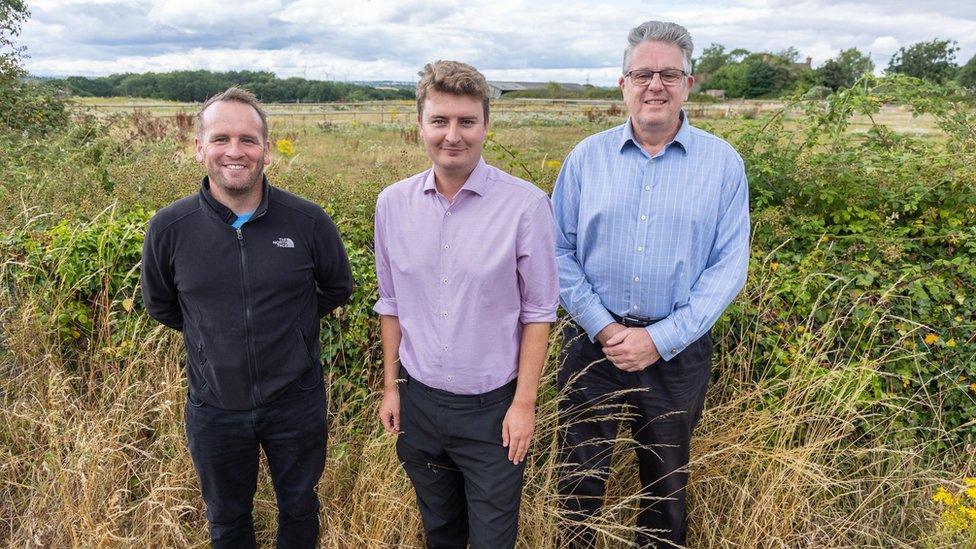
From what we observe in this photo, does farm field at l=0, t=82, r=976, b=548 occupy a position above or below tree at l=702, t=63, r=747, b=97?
below

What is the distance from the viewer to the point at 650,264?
242 cm

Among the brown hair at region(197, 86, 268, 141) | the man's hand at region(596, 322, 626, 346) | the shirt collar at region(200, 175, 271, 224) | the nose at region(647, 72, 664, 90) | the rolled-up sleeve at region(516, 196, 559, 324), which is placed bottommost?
the man's hand at region(596, 322, 626, 346)

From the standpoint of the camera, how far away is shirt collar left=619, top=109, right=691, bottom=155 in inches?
96.1

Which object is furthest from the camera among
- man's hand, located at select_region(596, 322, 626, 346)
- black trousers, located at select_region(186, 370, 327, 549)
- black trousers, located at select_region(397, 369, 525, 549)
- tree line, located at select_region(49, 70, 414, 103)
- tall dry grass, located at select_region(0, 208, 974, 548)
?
tree line, located at select_region(49, 70, 414, 103)

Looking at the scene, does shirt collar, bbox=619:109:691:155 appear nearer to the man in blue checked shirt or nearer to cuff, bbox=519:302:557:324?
the man in blue checked shirt

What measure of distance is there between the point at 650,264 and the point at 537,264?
61cm

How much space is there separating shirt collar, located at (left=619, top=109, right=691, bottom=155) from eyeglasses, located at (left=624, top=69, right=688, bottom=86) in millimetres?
134

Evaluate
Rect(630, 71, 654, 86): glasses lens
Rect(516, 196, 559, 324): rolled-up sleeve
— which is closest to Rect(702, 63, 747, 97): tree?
Rect(630, 71, 654, 86): glasses lens

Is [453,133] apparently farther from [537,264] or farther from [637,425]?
[637,425]

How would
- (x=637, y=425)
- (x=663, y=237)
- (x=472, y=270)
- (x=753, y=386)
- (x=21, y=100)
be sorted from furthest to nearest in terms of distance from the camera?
(x=21, y=100) → (x=753, y=386) → (x=637, y=425) → (x=663, y=237) → (x=472, y=270)

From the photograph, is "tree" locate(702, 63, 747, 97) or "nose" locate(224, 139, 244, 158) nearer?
"nose" locate(224, 139, 244, 158)

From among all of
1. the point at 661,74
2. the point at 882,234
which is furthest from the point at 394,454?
the point at 882,234

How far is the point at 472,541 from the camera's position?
88.5 inches

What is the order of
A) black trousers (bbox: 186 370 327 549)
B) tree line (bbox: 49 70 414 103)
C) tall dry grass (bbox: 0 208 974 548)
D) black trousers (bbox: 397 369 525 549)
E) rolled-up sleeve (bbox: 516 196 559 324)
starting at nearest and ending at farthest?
rolled-up sleeve (bbox: 516 196 559 324)
black trousers (bbox: 397 369 525 549)
black trousers (bbox: 186 370 327 549)
tall dry grass (bbox: 0 208 974 548)
tree line (bbox: 49 70 414 103)
